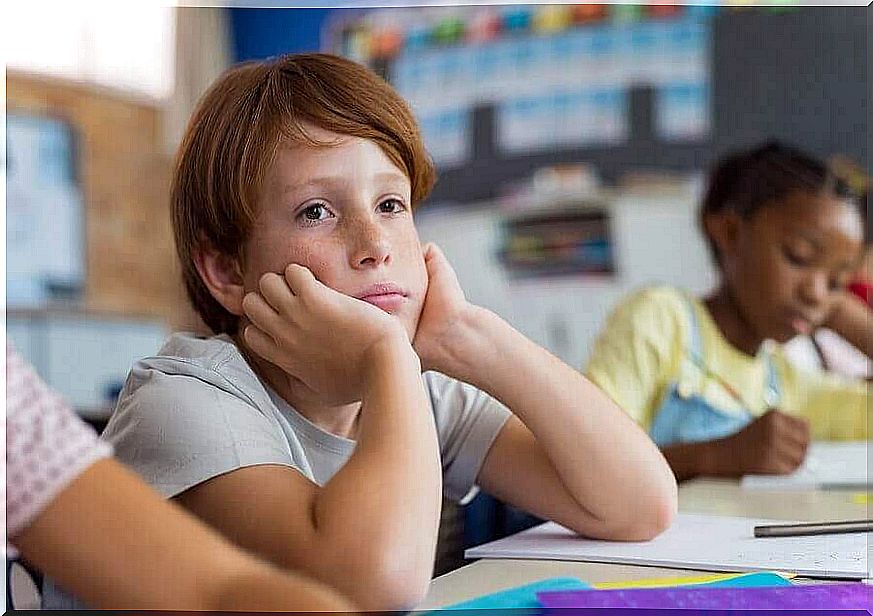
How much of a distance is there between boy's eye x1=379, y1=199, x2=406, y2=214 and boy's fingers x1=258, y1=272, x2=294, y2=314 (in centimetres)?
8

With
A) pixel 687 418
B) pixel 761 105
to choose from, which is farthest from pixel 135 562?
pixel 761 105

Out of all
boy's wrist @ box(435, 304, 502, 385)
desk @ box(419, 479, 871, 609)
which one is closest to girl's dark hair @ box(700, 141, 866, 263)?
desk @ box(419, 479, 871, 609)

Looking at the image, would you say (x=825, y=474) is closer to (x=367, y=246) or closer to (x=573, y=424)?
(x=573, y=424)

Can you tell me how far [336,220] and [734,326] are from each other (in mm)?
839

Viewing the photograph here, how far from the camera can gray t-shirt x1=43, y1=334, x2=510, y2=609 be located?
57 cm

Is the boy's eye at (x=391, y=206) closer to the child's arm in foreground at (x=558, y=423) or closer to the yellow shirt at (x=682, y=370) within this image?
the child's arm in foreground at (x=558, y=423)

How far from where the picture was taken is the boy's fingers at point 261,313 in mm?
620

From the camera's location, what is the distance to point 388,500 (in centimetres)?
48

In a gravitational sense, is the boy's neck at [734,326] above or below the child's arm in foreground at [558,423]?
below

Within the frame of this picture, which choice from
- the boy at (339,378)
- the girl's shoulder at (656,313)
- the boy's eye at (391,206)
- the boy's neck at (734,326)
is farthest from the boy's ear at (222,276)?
the boy's neck at (734,326)

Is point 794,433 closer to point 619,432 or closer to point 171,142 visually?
point 619,432

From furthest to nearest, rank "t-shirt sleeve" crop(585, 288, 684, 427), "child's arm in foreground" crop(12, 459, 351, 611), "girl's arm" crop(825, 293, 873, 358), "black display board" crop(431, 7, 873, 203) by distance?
1. "black display board" crop(431, 7, 873, 203)
2. "girl's arm" crop(825, 293, 873, 358)
3. "t-shirt sleeve" crop(585, 288, 684, 427)
4. "child's arm in foreground" crop(12, 459, 351, 611)

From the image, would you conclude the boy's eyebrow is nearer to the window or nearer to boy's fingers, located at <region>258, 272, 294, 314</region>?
boy's fingers, located at <region>258, 272, 294, 314</region>

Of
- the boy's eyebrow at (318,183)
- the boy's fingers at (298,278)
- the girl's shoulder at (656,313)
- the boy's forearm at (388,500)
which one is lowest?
the girl's shoulder at (656,313)
